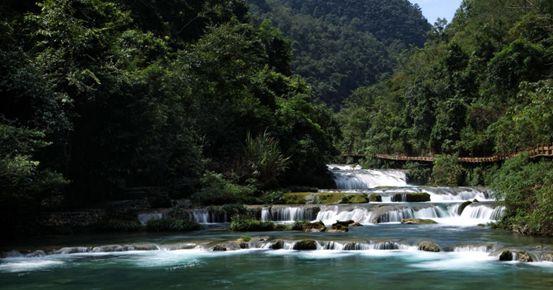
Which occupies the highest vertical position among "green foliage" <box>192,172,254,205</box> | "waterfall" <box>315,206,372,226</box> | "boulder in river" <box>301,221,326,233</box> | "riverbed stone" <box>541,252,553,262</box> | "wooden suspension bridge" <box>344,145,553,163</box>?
"wooden suspension bridge" <box>344,145,553,163</box>

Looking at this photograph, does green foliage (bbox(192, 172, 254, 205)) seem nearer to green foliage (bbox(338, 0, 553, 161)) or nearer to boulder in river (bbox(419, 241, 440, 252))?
boulder in river (bbox(419, 241, 440, 252))

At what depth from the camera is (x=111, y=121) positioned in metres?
21.2

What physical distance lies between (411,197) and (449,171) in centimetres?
1355

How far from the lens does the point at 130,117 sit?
21266mm

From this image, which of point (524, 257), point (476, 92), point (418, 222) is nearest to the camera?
point (524, 257)

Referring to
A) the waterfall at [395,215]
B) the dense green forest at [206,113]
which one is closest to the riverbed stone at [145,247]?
the dense green forest at [206,113]

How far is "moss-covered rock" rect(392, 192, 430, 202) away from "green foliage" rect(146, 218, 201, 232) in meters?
10.4

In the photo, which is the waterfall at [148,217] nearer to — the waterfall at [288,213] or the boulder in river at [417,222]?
the waterfall at [288,213]

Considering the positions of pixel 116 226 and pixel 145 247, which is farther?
pixel 116 226

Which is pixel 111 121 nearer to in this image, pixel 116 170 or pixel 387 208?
pixel 116 170

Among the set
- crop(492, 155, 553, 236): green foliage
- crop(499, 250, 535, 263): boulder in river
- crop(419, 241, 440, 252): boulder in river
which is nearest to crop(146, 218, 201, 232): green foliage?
crop(419, 241, 440, 252): boulder in river

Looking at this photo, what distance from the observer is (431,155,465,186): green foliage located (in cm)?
3847

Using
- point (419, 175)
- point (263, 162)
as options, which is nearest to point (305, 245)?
point (263, 162)

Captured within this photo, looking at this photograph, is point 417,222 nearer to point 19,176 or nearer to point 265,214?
point 265,214
